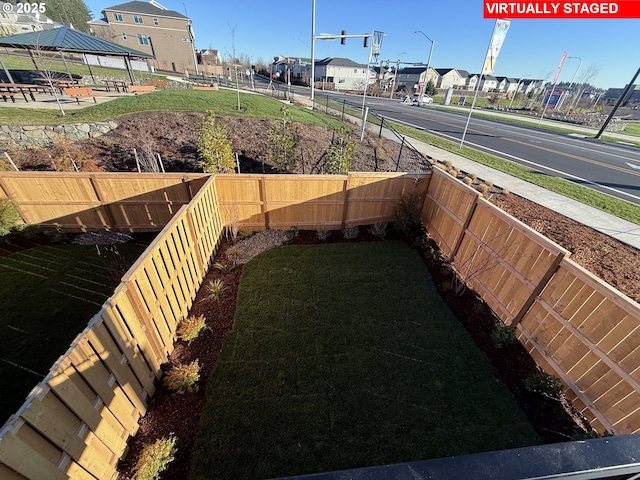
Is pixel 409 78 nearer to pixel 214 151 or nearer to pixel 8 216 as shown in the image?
pixel 214 151

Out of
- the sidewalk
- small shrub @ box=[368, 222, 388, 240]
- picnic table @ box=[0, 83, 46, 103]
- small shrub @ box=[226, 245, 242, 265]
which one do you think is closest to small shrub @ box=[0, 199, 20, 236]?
small shrub @ box=[226, 245, 242, 265]

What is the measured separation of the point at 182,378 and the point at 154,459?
1.08 meters

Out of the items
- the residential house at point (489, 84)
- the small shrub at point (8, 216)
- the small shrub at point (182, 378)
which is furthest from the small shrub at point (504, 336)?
the residential house at point (489, 84)

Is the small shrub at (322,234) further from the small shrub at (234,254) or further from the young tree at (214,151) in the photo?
the young tree at (214,151)

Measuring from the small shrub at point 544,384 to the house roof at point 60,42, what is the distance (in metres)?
25.1

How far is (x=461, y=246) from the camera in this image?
7.11 m

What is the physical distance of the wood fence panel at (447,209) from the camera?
6918mm

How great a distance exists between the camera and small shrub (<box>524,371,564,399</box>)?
4.44 m

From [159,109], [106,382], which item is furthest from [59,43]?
[106,382]

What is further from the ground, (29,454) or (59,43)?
(59,43)

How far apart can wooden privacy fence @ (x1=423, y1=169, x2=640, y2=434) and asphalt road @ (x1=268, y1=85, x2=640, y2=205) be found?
38.2 ft

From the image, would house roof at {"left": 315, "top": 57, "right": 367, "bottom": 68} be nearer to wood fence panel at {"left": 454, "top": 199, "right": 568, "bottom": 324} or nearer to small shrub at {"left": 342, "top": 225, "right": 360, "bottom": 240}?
small shrub at {"left": 342, "top": 225, "right": 360, "bottom": 240}

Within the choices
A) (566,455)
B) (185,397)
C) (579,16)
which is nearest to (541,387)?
(566,455)

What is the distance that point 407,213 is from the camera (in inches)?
336
